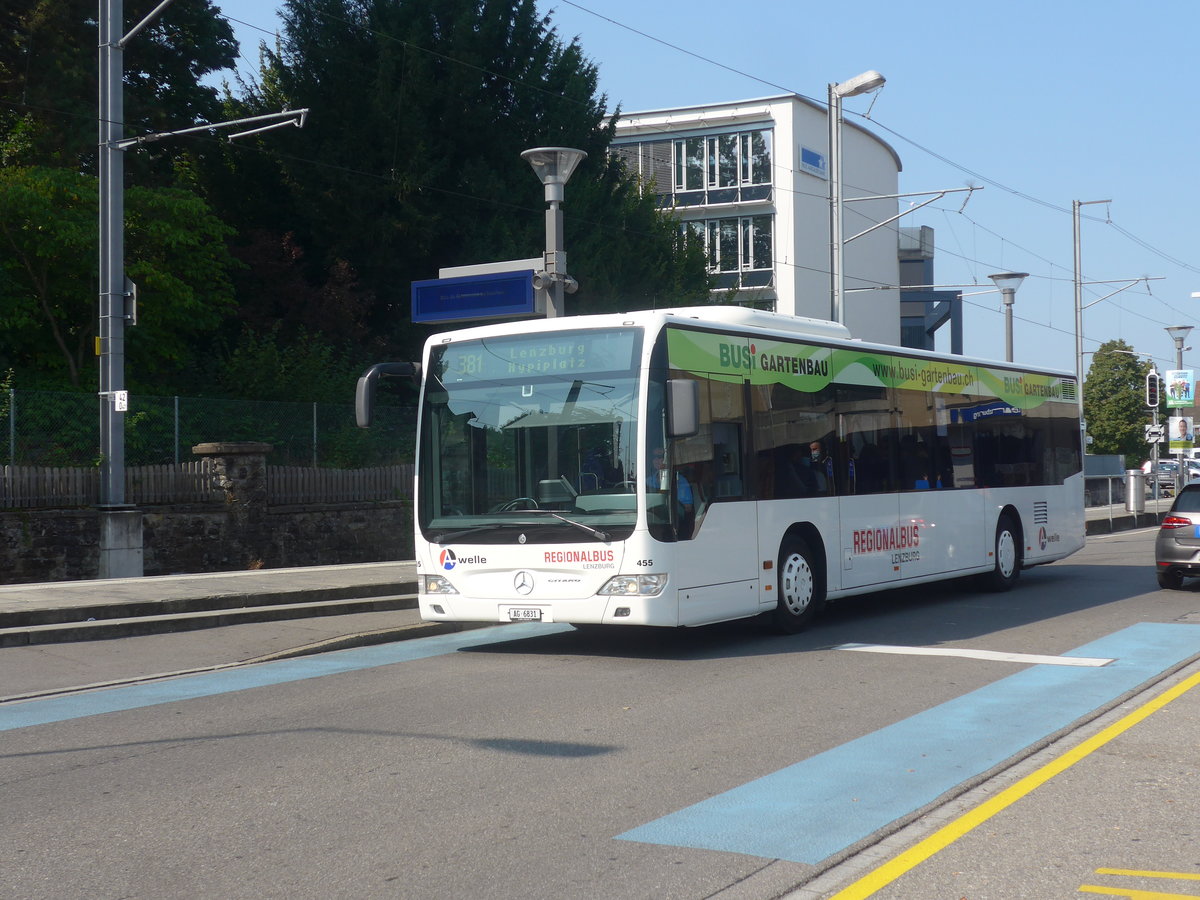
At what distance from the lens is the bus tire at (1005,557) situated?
57.3 feet

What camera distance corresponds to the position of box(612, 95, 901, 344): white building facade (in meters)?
57.6

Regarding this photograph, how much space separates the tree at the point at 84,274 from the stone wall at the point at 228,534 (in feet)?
18.7

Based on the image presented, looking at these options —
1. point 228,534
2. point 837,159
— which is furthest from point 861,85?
point 228,534

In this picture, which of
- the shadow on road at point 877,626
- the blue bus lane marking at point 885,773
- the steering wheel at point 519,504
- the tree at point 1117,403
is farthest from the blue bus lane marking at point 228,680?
the tree at point 1117,403

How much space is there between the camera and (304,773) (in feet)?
23.3

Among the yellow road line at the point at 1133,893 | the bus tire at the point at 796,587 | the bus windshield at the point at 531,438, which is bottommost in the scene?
the yellow road line at the point at 1133,893

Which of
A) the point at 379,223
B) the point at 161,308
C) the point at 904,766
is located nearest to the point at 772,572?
the point at 904,766

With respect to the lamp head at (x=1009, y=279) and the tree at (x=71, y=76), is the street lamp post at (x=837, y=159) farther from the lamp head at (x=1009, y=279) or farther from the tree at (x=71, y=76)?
the tree at (x=71, y=76)

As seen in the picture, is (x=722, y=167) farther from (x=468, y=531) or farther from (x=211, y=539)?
(x=468, y=531)

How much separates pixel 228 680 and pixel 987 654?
20.7ft

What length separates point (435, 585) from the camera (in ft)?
39.7

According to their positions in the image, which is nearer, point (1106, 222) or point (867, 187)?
point (1106, 222)

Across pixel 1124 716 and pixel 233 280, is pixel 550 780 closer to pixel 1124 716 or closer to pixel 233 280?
pixel 1124 716

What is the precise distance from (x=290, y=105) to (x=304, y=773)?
28518mm
